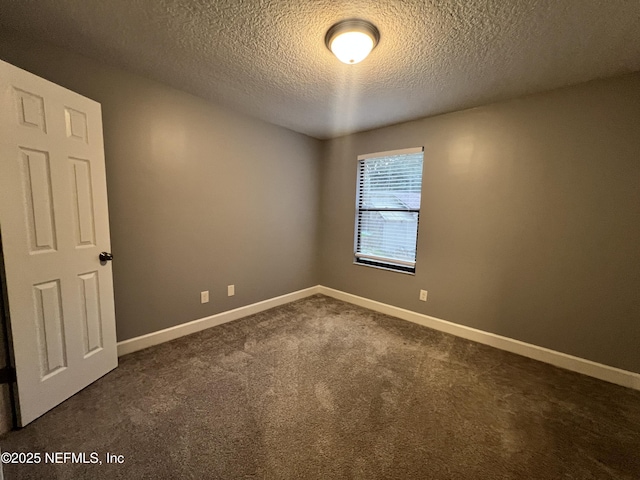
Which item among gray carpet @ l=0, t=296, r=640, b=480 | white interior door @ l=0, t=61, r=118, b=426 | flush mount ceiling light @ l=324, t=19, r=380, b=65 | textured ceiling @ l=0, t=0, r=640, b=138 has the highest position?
textured ceiling @ l=0, t=0, r=640, b=138

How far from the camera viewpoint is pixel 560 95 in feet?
6.97

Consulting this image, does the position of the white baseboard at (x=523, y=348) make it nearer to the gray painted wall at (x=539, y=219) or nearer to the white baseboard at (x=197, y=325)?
the gray painted wall at (x=539, y=219)

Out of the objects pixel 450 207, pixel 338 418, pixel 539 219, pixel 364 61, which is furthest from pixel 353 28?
pixel 338 418

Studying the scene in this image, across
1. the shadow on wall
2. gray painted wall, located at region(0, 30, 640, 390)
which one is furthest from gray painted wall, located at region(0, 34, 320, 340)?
the shadow on wall

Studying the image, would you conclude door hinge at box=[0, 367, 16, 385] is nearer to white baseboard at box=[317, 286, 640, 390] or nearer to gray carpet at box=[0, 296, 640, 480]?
gray carpet at box=[0, 296, 640, 480]

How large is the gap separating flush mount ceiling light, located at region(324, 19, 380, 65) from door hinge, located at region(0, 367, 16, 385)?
8.83 feet

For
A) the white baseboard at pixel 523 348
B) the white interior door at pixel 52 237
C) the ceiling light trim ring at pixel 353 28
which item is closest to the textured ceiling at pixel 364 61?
the ceiling light trim ring at pixel 353 28

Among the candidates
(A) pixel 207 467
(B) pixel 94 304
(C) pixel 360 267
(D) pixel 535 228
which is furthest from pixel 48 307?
(D) pixel 535 228

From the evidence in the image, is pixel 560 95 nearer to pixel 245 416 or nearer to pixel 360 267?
pixel 360 267

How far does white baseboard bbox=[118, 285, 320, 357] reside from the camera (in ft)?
7.32

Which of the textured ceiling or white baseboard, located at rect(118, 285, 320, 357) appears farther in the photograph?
white baseboard, located at rect(118, 285, 320, 357)

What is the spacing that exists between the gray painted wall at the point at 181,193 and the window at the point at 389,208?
0.99m

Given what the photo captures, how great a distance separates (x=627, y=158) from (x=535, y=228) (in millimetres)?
736

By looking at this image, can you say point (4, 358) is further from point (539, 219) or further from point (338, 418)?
point (539, 219)
